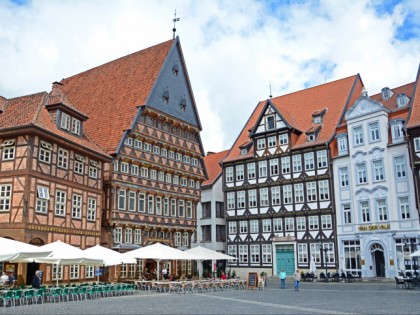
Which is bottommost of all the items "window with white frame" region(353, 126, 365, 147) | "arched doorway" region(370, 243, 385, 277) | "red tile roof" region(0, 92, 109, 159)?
"arched doorway" region(370, 243, 385, 277)

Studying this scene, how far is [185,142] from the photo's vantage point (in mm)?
41906

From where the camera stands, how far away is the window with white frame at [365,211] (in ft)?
129

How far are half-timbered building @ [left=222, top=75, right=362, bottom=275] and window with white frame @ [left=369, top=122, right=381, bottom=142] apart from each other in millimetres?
3662

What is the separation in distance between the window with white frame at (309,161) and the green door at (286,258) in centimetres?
738

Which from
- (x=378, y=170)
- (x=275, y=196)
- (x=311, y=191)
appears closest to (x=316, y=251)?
(x=311, y=191)

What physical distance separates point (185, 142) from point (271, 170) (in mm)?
9332

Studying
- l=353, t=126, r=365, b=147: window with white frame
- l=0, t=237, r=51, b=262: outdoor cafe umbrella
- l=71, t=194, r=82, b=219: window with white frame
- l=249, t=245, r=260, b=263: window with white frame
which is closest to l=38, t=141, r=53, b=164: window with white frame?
l=71, t=194, r=82, b=219: window with white frame

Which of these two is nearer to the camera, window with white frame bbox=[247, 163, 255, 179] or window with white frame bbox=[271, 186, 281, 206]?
window with white frame bbox=[271, 186, 281, 206]

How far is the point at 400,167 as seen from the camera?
37594mm

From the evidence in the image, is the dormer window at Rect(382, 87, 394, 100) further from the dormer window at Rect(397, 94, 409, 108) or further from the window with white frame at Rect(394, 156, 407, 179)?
the window with white frame at Rect(394, 156, 407, 179)

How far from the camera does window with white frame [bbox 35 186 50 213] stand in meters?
26.4

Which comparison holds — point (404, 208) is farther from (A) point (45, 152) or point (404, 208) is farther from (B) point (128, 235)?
(A) point (45, 152)

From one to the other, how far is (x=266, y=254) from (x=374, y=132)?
15.0 metres

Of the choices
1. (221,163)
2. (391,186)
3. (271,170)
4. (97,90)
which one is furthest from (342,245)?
(97,90)
